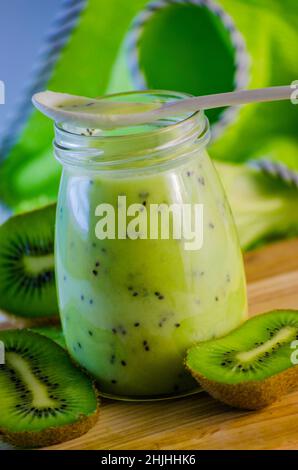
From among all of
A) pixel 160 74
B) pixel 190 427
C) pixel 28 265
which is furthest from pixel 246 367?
pixel 160 74

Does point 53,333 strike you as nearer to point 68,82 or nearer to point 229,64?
point 68,82

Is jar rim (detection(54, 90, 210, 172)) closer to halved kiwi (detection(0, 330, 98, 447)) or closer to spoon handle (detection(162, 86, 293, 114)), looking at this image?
spoon handle (detection(162, 86, 293, 114))

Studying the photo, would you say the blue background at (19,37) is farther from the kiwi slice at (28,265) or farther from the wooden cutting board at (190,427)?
the wooden cutting board at (190,427)

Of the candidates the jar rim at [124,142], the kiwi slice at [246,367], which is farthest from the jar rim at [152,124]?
the kiwi slice at [246,367]

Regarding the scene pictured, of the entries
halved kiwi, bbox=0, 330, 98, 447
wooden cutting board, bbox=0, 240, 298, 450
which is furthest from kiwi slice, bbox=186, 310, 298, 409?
halved kiwi, bbox=0, 330, 98, 447
